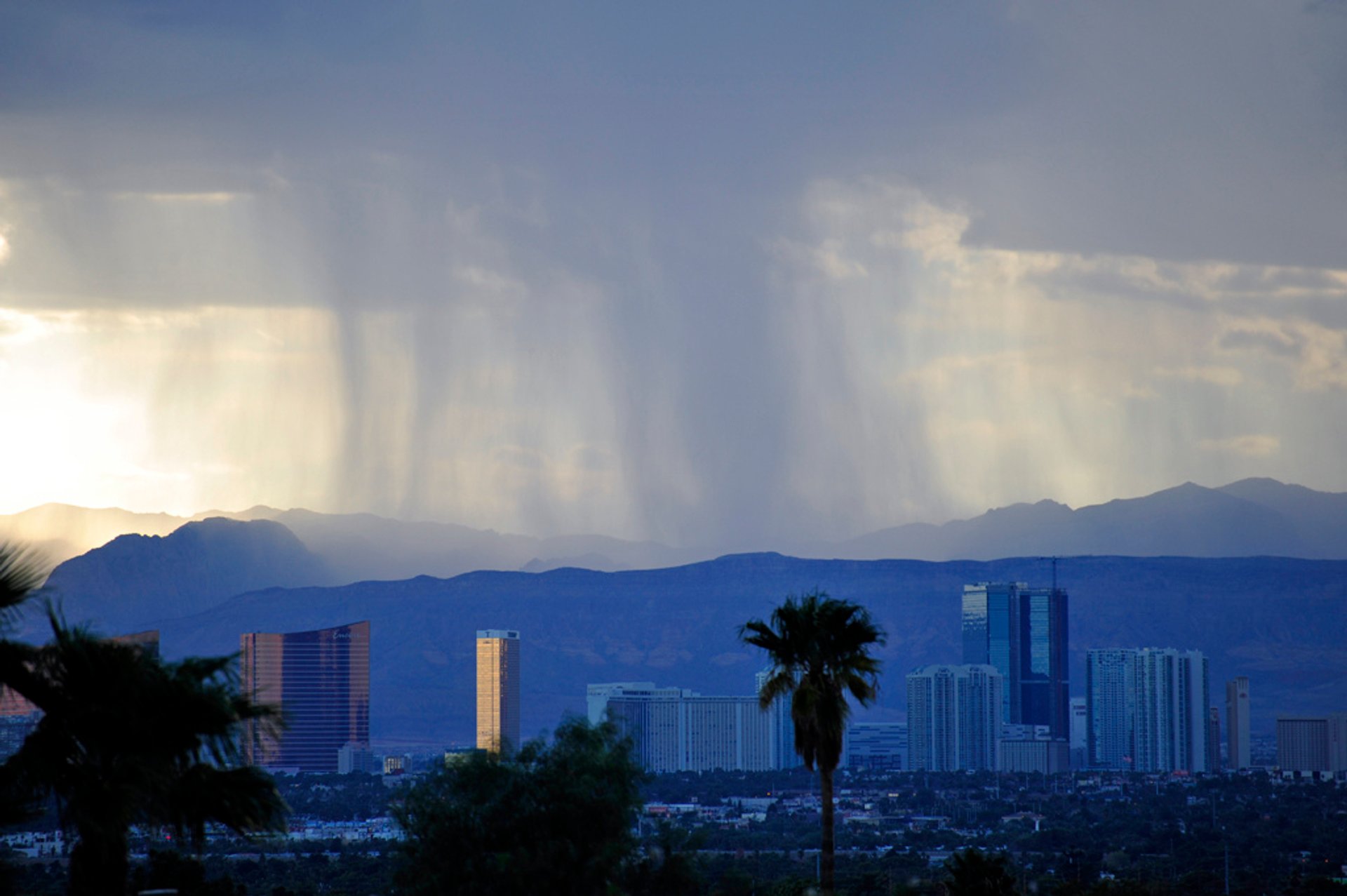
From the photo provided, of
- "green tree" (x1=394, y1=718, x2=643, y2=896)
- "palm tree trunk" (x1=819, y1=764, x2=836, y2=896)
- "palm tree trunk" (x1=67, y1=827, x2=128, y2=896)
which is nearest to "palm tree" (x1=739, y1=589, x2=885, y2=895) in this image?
"palm tree trunk" (x1=819, y1=764, x2=836, y2=896)

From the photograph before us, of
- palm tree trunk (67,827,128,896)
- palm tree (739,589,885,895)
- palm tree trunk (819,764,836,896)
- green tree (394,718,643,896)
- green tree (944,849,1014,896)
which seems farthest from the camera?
green tree (394,718,643,896)

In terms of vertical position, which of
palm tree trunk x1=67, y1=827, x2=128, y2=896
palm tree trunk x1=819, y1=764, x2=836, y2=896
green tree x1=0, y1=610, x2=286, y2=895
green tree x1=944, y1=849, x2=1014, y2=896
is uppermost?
green tree x1=0, y1=610, x2=286, y2=895

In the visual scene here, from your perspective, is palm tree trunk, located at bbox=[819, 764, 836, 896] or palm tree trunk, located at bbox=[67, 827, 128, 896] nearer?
palm tree trunk, located at bbox=[67, 827, 128, 896]

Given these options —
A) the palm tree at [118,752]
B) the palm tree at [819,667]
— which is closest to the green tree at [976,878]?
the palm tree at [819,667]

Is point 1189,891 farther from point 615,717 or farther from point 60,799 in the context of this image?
point 60,799

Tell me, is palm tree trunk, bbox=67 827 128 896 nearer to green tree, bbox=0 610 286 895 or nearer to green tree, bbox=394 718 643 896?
green tree, bbox=0 610 286 895

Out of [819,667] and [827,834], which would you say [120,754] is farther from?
[827,834]
